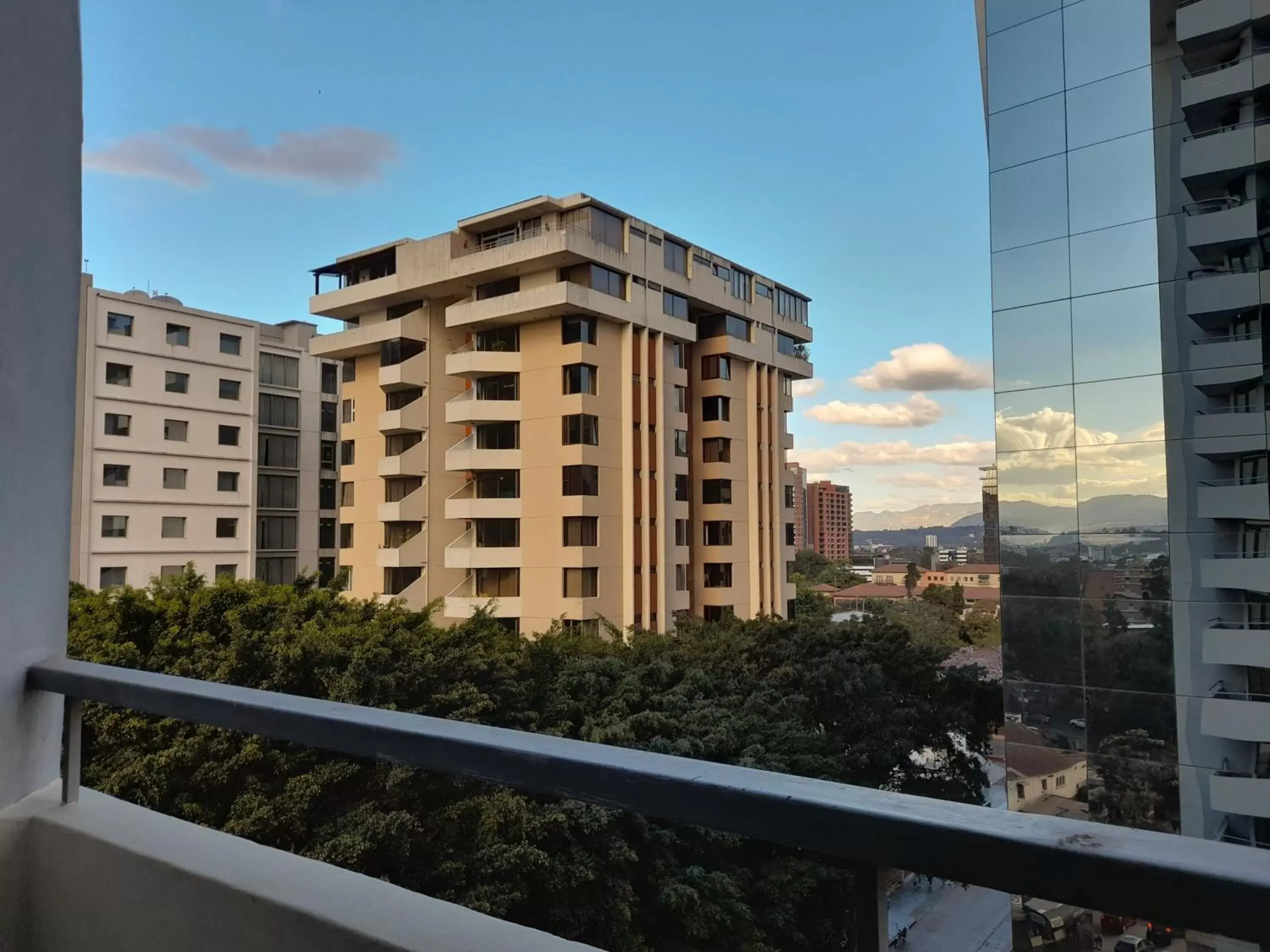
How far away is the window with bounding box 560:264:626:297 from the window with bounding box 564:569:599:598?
186 inches

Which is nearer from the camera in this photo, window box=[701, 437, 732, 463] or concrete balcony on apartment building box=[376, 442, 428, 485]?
concrete balcony on apartment building box=[376, 442, 428, 485]

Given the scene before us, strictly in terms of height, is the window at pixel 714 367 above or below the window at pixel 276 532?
above

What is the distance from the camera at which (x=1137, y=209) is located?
7.65 feet

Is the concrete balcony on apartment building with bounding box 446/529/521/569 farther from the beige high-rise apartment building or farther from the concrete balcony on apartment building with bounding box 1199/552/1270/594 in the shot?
the concrete balcony on apartment building with bounding box 1199/552/1270/594

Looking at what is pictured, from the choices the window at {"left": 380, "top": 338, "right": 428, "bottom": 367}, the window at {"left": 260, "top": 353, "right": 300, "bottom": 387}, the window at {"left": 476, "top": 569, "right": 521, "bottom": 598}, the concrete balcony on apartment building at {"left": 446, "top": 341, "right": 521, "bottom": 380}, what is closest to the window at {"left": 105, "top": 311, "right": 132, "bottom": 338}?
the window at {"left": 260, "top": 353, "right": 300, "bottom": 387}

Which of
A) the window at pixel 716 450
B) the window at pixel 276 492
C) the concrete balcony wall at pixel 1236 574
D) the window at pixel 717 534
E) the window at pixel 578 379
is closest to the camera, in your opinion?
the concrete balcony wall at pixel 1236 574

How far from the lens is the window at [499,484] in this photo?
12742 millimetres

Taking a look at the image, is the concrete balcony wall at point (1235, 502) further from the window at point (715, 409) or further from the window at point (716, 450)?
the window at point (715, 409)

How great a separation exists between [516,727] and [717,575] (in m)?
11.9

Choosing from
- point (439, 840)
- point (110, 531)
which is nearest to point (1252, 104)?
point (439, 840)

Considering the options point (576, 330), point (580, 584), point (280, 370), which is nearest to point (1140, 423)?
point (580, 584)

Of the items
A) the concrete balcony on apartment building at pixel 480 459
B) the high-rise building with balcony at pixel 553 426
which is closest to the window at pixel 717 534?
the high-rise building with balcony at pixel 553 426

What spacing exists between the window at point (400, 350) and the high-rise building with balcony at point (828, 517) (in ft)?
26.1

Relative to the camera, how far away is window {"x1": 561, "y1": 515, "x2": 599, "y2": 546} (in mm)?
12211
